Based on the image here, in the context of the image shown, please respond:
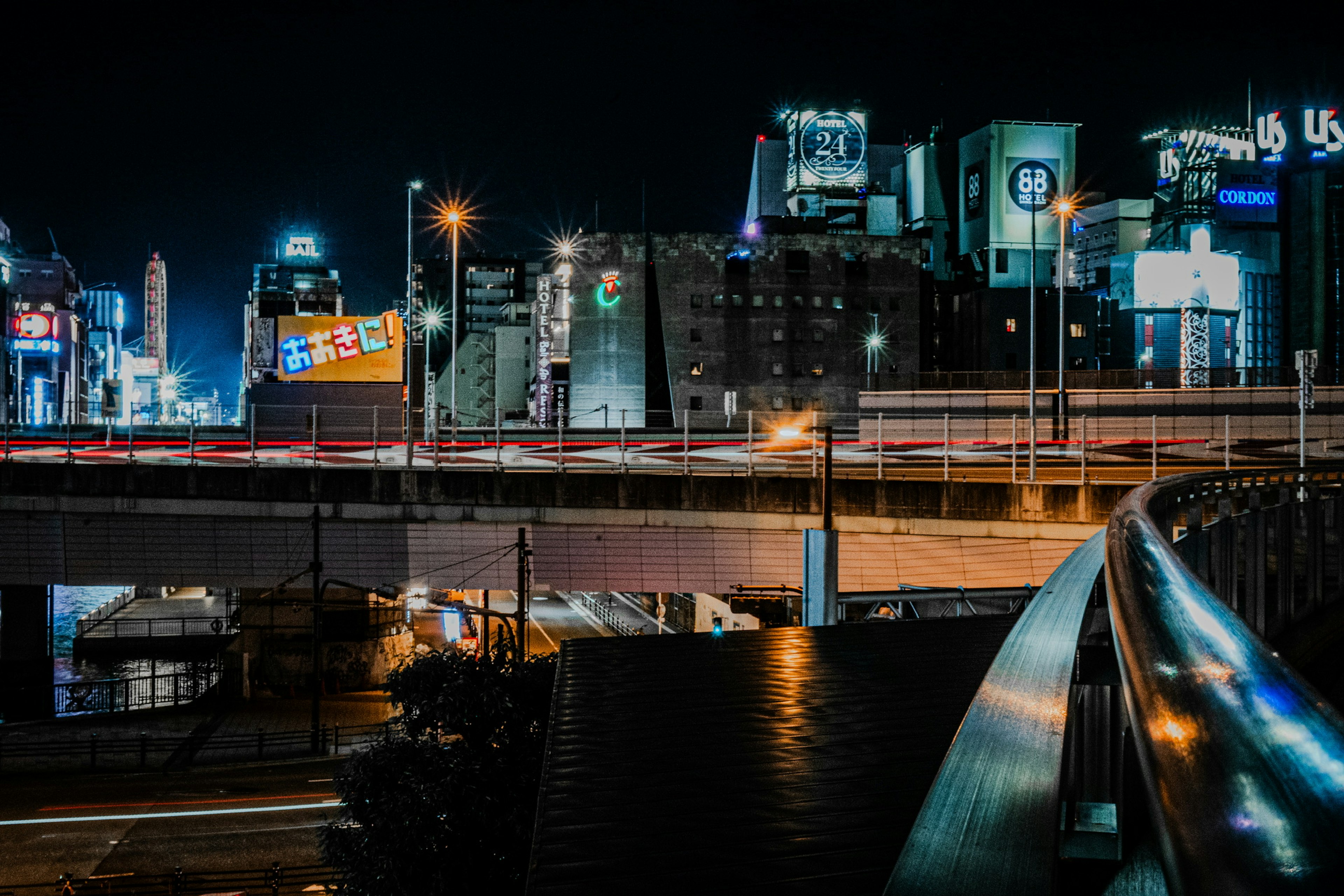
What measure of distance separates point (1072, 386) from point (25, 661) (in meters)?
41.3

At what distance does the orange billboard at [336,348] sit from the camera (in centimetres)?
3594

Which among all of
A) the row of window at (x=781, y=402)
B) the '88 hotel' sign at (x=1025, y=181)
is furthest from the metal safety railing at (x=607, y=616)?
the '88 hotel' sign at (x=1025, y=181)

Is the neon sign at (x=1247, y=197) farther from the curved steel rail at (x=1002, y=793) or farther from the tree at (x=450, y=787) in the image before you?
the curved steel rail at (x=1002, y=793)

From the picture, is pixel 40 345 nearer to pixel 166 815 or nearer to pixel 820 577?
pixel 166 815

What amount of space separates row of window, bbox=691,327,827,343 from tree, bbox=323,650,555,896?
6665cm

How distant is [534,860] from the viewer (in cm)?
443

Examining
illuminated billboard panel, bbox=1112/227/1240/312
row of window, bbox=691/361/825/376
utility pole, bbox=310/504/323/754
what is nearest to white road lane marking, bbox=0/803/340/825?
utility pole, bbox=310/504/323/754

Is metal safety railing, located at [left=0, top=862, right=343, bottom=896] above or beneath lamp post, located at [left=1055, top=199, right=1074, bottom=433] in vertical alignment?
beneath

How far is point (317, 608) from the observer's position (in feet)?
83.6

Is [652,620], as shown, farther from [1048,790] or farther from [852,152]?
[852,152]

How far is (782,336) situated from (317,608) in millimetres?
58365

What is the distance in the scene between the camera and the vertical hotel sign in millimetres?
82000

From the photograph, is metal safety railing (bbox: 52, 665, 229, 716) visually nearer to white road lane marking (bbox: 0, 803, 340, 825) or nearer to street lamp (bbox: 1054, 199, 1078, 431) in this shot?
white road lane marking (bbox: 0, 803, 340, 825)

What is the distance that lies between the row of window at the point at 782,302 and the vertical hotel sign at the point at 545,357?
11.4 m
